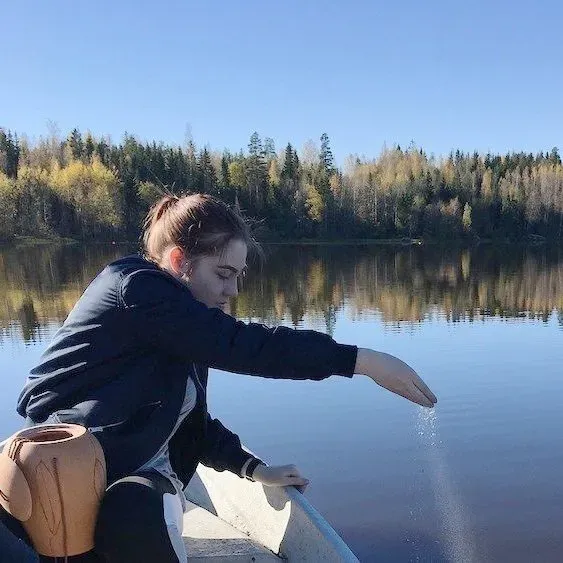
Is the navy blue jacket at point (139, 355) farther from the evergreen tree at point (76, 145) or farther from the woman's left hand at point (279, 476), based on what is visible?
the evergreen tree at point (76, 145)

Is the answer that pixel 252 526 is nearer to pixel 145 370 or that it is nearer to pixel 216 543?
pixel 216 543

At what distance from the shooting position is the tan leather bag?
5.26 feet

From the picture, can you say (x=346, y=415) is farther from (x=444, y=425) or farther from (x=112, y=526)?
(x=112, y=526)

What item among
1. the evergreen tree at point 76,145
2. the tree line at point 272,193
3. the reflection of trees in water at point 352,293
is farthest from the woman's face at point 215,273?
the evergreen tree at point 76,145

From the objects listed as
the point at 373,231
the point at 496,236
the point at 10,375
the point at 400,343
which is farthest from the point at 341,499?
the point at 496,236

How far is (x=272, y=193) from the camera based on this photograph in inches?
2751

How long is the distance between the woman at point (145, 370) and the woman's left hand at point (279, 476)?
71cm

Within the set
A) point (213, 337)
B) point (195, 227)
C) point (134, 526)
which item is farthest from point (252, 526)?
point (195, 227)

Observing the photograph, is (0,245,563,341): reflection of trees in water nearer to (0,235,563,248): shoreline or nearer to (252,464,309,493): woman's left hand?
(252,464,309,493): woman's left hand

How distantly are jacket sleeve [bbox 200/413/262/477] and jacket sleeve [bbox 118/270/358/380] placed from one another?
76 centimetres

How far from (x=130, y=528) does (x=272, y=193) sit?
226 feet

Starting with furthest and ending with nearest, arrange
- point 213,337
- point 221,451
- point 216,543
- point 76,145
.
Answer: point 76,145
point 216,543
point 221,451
point 213,337

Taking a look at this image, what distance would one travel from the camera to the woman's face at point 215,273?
6.59 feet

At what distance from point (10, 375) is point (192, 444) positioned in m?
8.98
